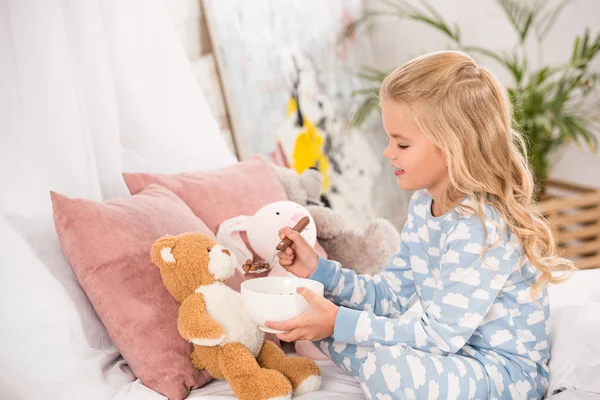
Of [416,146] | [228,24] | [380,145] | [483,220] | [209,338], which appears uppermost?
[228,24]

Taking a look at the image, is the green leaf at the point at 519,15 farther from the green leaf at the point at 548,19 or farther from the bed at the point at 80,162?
the bed at the point at 80,162

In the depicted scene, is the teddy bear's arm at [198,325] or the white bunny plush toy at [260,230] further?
the white bunny plush toy at [260,230]

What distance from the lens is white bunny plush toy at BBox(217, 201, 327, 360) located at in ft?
5.38

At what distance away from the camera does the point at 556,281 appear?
4.45 feet

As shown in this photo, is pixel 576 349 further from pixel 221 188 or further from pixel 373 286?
pixel 221 188

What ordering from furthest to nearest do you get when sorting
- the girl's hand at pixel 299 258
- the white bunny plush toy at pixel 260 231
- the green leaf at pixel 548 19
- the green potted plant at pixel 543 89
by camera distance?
the green leaf at pixel 548 19, the green potted plant at pixel 543 89, the white bunny plush toy at pixel 260 231, the girl's hand at pixel 299 258

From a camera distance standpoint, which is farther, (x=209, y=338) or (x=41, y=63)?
(x=41, y=63)

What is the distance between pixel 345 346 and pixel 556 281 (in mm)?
427

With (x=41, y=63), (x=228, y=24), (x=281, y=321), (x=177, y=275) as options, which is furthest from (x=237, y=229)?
(x=228, y=24)

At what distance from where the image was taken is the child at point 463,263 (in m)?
1.29

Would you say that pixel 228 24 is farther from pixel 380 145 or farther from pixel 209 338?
pixel 209 338

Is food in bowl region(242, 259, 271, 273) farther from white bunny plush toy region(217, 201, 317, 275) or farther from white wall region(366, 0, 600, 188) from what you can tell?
white wall region(366, 0, 600, 188)

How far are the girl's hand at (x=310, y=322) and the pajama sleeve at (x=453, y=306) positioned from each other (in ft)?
0.08

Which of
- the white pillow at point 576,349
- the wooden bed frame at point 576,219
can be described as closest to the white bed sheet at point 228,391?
the white pillow at point 576,349
